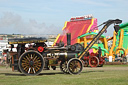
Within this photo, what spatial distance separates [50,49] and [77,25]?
202 ft

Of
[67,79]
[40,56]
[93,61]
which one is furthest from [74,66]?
[93,61]

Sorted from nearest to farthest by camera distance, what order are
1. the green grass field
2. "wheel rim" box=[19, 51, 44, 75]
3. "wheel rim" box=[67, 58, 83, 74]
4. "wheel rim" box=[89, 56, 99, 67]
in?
1. the green grass field
2. "wheel rim" box=[19, 51, 44, 75]
3. "wheel rim" box=[67, 58, 83, 74]
4. "wheel rim" box=[89, 56, 99, 67]

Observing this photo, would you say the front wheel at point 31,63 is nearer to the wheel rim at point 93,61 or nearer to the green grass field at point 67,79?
the green grass field at point 67,79

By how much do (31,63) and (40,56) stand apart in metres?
0.56

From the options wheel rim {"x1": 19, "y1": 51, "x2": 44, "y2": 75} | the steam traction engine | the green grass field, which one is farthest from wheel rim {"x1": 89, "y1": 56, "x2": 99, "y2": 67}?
wheel rim {"x1": 19, "y1": 51, "x2": 44, "y2": 75}

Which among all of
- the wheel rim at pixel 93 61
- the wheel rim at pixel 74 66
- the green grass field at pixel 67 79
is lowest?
the green grass field at pixel 67 79

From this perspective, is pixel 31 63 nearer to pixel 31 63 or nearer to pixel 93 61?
pixel 31 63

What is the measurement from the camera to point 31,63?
14047 mm

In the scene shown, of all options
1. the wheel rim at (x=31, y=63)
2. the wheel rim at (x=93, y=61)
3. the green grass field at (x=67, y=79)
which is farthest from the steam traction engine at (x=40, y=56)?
the wheel rim at (x=93, y=61)

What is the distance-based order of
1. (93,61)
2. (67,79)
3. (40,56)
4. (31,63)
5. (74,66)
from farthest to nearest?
(93,61) → (74,66) → (40,56) → (31,63) → (67,79)

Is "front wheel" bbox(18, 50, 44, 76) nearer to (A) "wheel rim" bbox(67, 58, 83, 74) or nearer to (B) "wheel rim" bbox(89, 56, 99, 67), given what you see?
(A) "wheel rim" bbox(67, 58, 83, 74)

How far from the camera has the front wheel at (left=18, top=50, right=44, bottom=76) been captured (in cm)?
1405

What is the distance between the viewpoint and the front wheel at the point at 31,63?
46.1 feet

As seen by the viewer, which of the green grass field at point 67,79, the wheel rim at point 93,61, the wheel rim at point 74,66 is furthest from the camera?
the wheel rim at point 93,61
